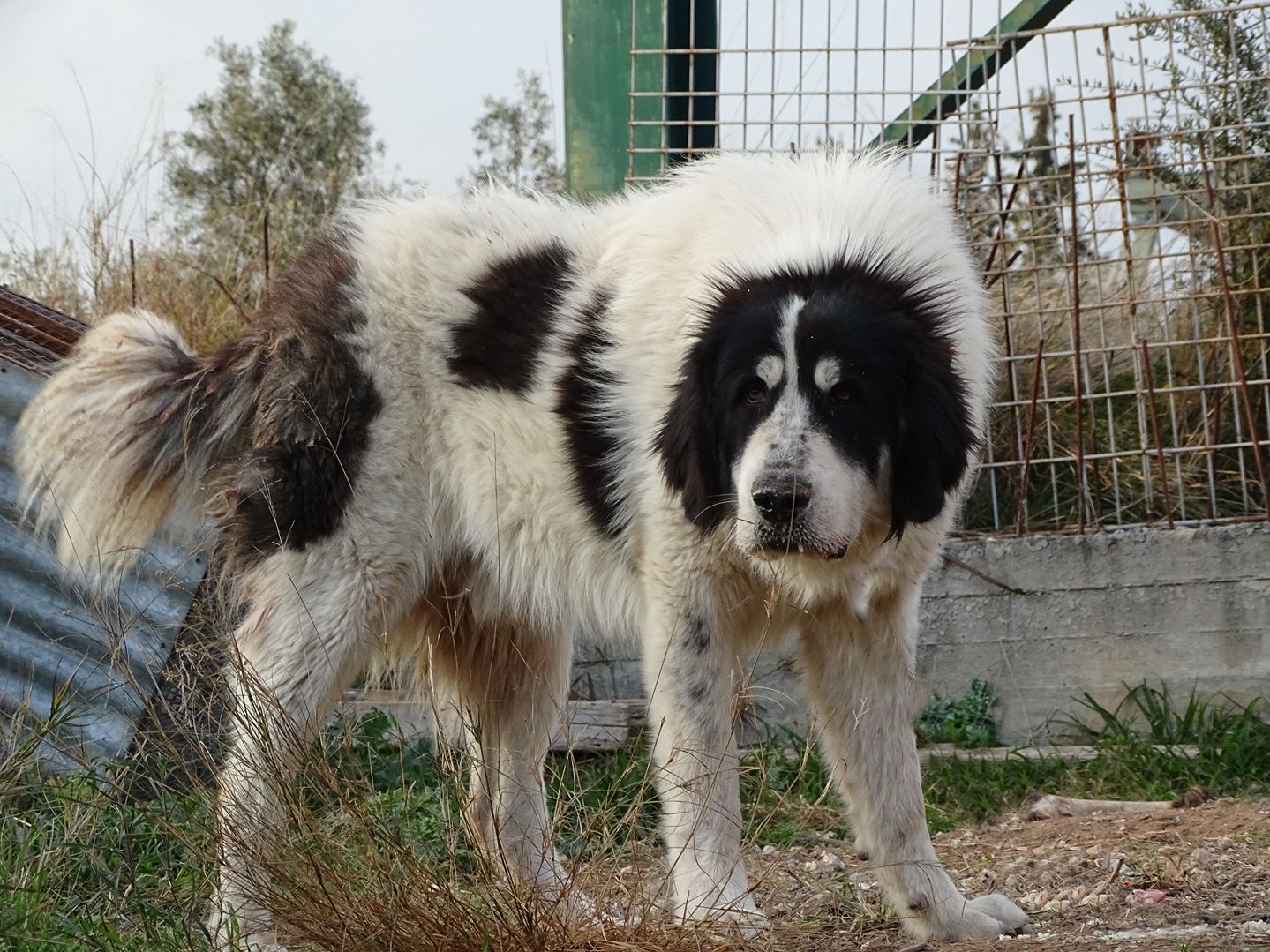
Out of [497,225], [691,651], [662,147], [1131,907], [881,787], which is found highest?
[662,147]

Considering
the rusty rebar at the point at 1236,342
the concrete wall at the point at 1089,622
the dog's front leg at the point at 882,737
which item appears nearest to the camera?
the dog's front leg at the point at 882,737

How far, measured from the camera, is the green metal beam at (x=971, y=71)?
581cm

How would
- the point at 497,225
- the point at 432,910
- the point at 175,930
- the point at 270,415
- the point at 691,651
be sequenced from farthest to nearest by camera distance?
1. the point at 497,225
2. the point at 270,415
3. the point at 691,651
4. the point at 175,930
5. the point at 432,910

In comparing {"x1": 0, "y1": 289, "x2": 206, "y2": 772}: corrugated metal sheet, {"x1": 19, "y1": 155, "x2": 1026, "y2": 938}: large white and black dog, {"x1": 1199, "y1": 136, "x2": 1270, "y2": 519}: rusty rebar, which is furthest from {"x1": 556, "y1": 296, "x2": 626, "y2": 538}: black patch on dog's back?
{"x1": 1199, "y1": 136, "x2": 1270, "y2": 519}: rusty rebar

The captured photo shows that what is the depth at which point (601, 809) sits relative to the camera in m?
2.84

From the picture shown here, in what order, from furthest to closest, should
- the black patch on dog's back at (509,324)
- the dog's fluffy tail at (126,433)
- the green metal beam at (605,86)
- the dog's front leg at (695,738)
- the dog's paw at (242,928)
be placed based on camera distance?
the green metal beam at (605,86), the dog's fluffy tail at (126,433), the black patch on dog's back at (509,324), the dog's front leg at (695,738), the dog's paw at (242,928)

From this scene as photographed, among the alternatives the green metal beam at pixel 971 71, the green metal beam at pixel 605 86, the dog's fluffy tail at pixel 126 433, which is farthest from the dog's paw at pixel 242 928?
the green metal beam at pixel 971 71

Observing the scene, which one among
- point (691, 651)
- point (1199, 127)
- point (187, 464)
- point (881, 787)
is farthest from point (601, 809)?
point (1199, 127)

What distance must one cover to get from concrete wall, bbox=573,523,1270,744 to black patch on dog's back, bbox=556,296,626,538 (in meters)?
1.67

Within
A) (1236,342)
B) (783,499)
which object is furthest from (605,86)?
(783,499)

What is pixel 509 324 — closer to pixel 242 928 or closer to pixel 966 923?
pixel 242 928

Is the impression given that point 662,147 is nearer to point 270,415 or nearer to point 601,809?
point 270,415

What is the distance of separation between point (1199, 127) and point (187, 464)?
13.8ft

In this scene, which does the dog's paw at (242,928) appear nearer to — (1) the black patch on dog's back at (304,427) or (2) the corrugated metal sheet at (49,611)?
(1) the black patch on dog's back at (304,427)
